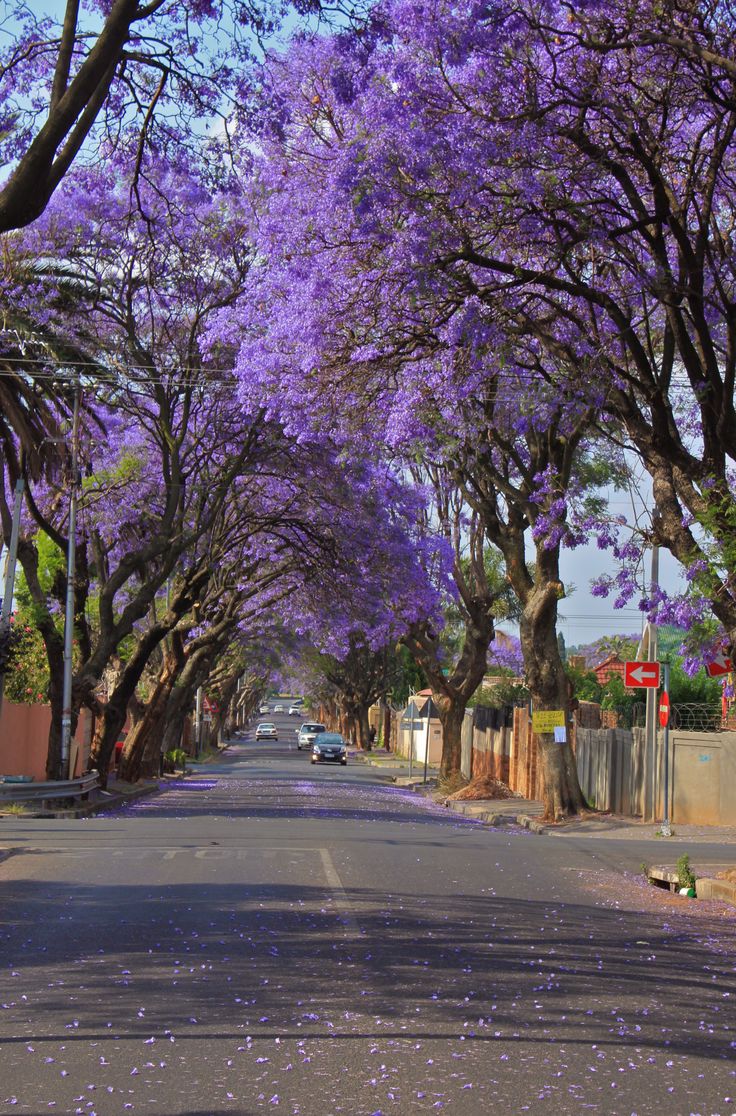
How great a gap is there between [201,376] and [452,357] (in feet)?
37.8

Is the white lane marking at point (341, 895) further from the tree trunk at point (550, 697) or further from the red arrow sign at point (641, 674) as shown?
the tree trunk at point (550, 697)

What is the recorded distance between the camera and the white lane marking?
32.8 feet

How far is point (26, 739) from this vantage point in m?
34.1

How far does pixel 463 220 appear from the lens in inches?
530

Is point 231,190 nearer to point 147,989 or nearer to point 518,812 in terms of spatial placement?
point 147,989

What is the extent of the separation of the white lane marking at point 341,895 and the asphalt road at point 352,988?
0.14ft

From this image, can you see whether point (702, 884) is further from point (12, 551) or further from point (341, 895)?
point (12, 551)

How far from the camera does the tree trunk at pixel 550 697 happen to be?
2480 centimetres

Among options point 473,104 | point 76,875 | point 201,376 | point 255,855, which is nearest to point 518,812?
point 201,376

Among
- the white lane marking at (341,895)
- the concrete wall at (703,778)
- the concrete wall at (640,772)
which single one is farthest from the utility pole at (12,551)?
the concrete wall at (703,778)

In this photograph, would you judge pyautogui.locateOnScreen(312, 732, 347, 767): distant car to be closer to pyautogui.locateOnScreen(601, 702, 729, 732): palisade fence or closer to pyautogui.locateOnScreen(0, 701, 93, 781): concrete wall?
pyautogui.locateOnScreen(0, 701, 93, 781): concrete wall

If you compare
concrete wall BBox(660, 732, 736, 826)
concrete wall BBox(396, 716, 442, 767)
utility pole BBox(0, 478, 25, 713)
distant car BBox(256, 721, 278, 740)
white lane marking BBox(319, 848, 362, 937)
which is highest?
utility pole BBox(0, 478, 25, 713)

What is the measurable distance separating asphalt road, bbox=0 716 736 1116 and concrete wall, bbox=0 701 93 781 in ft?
58.5

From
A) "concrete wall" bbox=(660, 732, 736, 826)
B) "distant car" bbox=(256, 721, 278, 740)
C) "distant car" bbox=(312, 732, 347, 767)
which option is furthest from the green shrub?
"distant car" bbox=(256, 721, 278, 740)
